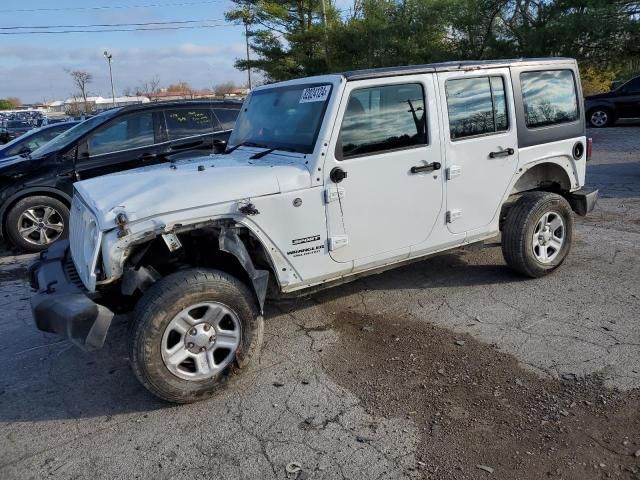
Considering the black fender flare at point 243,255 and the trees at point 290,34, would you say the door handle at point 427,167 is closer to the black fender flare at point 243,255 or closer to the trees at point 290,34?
the black fender flare at point 243,255

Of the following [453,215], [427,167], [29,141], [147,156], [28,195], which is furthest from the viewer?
[29,141]

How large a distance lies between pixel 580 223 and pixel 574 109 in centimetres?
229

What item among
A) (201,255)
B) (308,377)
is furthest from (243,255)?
(308,377)

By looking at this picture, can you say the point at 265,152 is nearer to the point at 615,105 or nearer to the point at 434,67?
the point at 434,67

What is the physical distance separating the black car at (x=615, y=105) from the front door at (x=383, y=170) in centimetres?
1533

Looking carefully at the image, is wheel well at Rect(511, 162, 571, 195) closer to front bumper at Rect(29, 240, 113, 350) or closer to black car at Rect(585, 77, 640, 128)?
front bumper at Rect(29, 240, 113, 350)

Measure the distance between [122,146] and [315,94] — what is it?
3997 millimetres

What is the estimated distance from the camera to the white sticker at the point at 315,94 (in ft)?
12.7

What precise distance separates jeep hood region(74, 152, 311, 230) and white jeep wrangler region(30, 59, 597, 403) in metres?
0.01

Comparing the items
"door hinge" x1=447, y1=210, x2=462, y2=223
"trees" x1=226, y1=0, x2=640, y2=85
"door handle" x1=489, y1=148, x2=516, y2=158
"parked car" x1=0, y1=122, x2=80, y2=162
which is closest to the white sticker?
"door hinge" x1=447, y1=210, x2=462, y2=223

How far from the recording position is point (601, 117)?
17281mm

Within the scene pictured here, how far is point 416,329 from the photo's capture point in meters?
4.18

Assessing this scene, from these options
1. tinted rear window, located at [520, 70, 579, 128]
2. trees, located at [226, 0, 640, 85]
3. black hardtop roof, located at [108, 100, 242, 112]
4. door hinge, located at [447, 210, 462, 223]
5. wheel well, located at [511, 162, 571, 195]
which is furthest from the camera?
trees, located at [226, 0, 640, 85]

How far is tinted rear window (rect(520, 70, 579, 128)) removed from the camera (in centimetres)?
477
